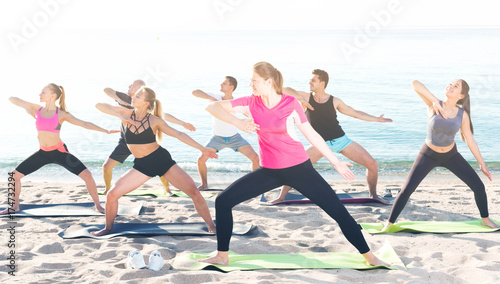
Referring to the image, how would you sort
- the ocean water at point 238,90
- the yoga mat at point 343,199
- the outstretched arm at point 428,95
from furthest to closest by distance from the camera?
the ocean water at point 238,90
the yoga mat at point 343,199
the outstretched arm at point 428,95

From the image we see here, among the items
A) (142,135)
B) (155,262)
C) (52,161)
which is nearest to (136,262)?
(155,262)

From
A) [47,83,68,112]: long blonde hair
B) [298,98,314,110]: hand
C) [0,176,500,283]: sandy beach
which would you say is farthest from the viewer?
[298,98,314,110]: hand

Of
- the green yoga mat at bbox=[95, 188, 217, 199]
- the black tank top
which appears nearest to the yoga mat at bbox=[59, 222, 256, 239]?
the black tank top

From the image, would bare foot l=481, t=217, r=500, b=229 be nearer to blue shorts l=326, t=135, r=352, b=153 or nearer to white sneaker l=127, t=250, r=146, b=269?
blue shorts l=326, t=135, r=352, b=153

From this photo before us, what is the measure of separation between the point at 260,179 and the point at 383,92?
26508 millimetres

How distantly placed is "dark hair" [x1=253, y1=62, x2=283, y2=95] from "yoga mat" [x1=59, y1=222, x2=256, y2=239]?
91.6 inches

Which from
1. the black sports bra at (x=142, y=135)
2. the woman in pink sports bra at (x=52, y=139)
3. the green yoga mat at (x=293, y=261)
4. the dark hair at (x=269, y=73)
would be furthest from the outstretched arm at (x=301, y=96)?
the dark hair at (x=269, y=73)

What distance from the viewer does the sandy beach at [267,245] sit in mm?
4973

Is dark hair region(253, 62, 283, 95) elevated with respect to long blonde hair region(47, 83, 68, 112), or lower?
lower

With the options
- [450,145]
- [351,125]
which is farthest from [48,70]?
[450,145]

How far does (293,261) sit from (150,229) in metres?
2.01

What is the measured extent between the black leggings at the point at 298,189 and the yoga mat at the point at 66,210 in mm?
3147

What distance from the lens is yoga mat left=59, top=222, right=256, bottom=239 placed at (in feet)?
21.1

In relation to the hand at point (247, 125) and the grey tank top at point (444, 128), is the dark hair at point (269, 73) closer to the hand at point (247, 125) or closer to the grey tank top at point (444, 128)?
the hand at point (247, 125)
